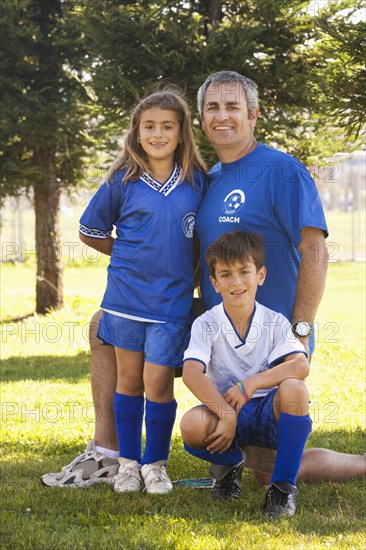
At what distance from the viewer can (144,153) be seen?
165 inches

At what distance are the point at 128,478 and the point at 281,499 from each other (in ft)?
2.71

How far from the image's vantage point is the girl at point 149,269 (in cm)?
395

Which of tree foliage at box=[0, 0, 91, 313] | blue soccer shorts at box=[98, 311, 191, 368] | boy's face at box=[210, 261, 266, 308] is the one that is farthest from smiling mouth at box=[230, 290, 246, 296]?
tree foliage at box=[0, 0, 91, 313]

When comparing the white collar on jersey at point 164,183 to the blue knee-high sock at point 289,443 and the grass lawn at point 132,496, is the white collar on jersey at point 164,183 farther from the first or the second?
the grass lawn at point 132,496

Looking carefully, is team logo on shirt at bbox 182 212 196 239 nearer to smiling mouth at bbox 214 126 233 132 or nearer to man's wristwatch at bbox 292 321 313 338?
smiling mouth at bbox 214 126 233 132

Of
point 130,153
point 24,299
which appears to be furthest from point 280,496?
point 24,299

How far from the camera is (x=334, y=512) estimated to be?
3.58m

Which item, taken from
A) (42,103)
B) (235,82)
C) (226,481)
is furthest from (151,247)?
(42,103)

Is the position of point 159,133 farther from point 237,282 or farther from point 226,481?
point 226,481

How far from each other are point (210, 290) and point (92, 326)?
71 cm

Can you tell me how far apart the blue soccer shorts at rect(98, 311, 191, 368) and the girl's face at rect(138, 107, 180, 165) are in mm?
827

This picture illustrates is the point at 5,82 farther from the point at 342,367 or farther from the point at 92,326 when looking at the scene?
the point at 92,326

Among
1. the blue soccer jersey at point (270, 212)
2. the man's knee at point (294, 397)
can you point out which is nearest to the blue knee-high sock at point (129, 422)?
the blue soccer jersey at point (270, 212)

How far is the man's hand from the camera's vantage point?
356 cm
